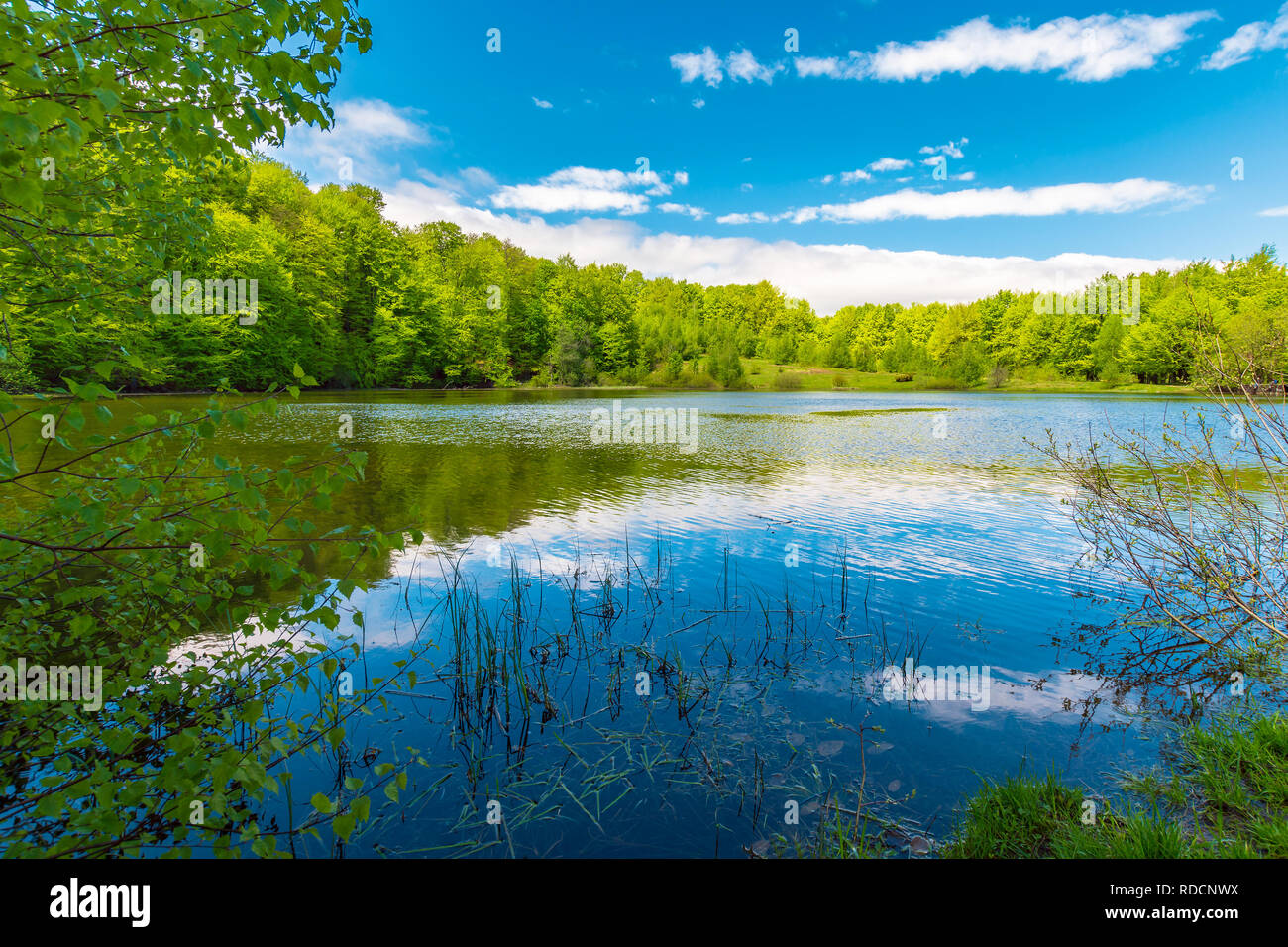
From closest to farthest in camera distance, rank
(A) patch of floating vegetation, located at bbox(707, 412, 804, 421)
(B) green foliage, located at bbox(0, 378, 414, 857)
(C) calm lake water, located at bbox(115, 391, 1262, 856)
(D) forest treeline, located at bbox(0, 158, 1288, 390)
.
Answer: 1. (B) green foliage, located at bbox(0, 378, 414, 857)
2. (C) calm lake water, located at bbox(115, 391, 1262, 856)
3. (A) patch of floating vegetation, located at bbox(707, 412, 804, 421)
4. (D) forest treeline, located at bbox(0, 158, 1288, 390)

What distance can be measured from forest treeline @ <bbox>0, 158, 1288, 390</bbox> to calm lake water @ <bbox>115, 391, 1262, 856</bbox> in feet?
79.3

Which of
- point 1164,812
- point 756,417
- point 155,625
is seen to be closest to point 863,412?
point 756,417

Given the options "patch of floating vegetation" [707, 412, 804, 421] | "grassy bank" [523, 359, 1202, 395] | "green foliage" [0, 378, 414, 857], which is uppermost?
"grassy bank" [523, 359, 1202, 395]

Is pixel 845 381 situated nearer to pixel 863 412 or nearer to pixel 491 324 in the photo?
pixel 863 412

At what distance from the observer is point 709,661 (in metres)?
8.50

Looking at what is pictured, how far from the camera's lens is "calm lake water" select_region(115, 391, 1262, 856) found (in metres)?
5.57

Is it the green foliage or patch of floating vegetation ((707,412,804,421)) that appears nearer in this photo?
the green foliage

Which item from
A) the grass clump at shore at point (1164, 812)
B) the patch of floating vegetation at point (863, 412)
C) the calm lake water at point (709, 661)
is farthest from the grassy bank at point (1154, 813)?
the patch of floating vegetation at point (863, 412)

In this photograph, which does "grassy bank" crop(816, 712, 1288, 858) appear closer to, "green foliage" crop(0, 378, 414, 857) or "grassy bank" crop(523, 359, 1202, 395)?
"green foliage" crop(0, 378, 414, 857)

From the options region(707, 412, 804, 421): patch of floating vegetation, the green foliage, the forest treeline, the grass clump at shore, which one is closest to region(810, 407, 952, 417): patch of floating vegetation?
region(707, 412, 804, 421): patch of floating vegetation

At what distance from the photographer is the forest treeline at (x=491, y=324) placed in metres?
55.3

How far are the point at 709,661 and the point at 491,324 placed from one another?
3471 inches

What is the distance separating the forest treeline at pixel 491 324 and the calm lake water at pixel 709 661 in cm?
2418
